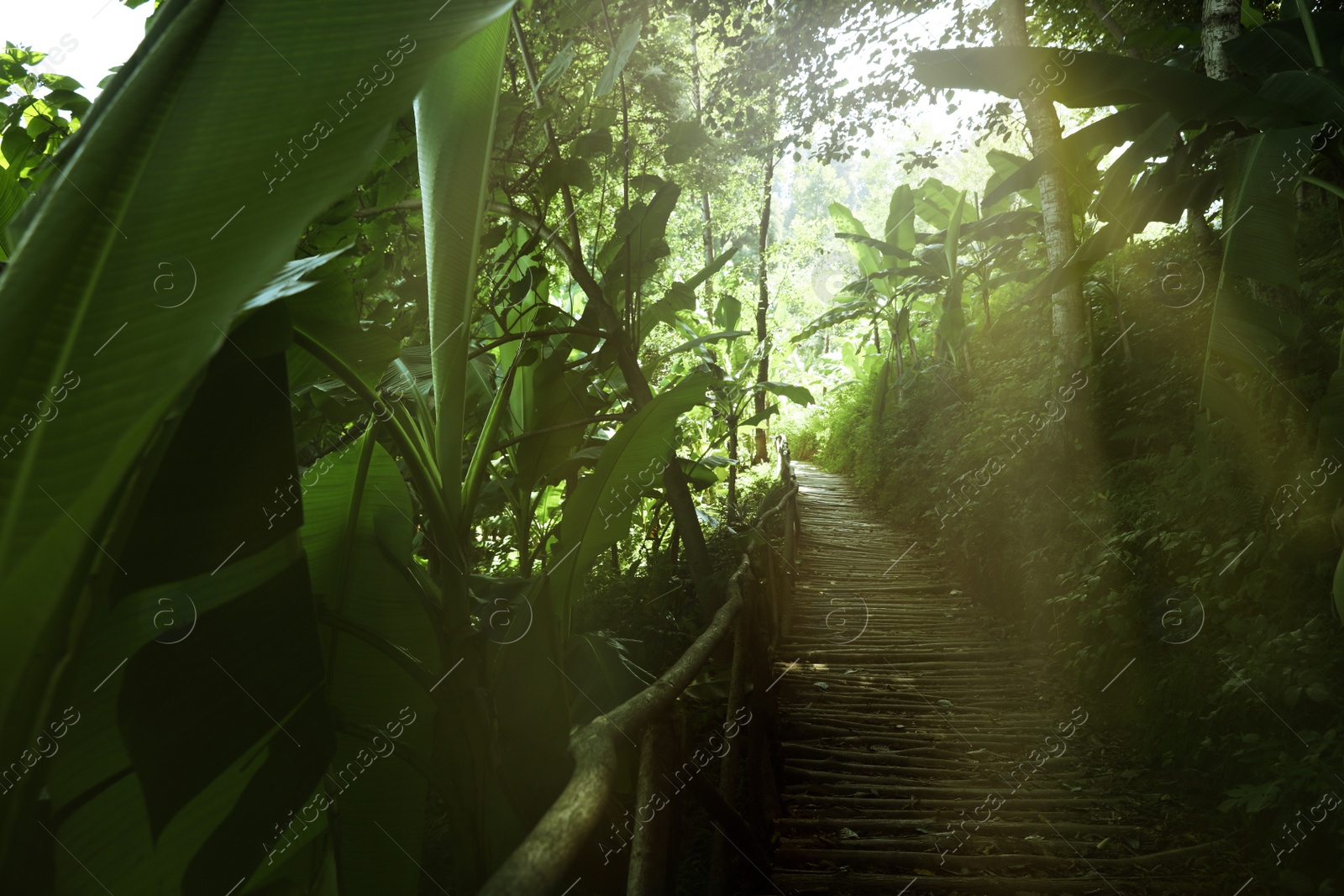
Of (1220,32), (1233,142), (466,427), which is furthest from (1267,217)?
(466,427)

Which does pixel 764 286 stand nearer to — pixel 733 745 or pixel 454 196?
pixel 733 745

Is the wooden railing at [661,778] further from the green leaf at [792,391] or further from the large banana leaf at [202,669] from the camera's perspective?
the green leaf at [792,391]

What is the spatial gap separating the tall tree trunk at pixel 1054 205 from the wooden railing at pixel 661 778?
131 inches

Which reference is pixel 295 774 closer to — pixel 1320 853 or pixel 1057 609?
pixel 1320 853

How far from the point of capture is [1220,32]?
319cm

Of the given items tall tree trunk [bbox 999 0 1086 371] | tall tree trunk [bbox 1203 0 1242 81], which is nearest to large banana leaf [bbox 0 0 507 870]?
tall tree trunk [bbox 1203 0 1242 81]

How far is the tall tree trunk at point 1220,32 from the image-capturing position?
10.3ft

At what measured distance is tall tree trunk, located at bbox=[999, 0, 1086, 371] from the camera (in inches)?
206

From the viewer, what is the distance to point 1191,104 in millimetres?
2203

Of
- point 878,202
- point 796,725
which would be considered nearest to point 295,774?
point 796,725

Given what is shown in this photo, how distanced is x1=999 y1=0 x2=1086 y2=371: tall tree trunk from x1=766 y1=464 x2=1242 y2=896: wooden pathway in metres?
2.28

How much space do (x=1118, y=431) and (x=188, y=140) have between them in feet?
18.4

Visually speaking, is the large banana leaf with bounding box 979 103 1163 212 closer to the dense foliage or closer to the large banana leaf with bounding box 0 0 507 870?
the dense foliage

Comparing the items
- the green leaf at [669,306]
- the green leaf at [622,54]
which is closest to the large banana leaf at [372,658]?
the green leaf at [622,54]
